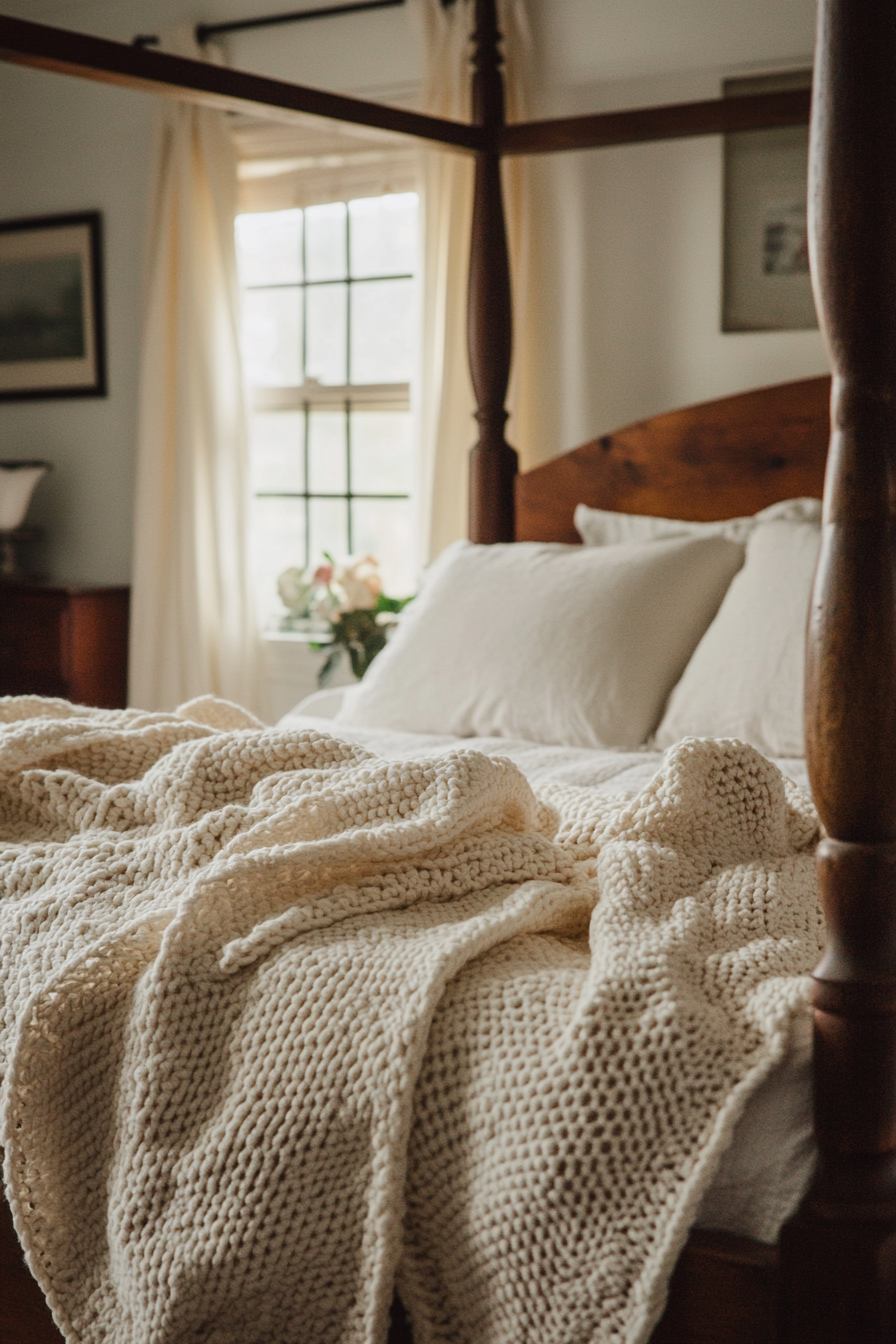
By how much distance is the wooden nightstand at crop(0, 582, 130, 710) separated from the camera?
405 centimetres

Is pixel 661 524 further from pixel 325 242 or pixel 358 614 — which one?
pixel 325 242

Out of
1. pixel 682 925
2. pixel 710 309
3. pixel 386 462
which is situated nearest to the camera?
pixel 682 925

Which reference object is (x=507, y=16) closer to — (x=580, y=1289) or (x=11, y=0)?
(x=11, y=0)

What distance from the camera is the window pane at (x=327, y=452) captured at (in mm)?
4078

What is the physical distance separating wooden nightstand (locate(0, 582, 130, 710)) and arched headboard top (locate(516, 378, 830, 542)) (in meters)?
1.60

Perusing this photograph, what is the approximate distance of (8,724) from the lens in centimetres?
155

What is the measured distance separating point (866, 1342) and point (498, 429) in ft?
7.58

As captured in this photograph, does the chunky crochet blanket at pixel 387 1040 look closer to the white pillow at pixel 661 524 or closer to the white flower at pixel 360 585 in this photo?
the white pillow at pixel 661 524

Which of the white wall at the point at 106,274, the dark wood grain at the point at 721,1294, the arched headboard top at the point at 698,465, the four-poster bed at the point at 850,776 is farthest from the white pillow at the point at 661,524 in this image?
the white wall at the point at 106,274

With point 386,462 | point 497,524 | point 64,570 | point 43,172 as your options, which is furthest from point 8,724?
point 43,172

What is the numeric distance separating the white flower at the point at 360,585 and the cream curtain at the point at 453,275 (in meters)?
0.24

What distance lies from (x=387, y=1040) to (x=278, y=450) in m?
3.34

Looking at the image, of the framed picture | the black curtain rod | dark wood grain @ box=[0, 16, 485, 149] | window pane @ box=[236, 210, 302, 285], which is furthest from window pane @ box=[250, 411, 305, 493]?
dark wood grain @ box=[0, 16, 485, 149]

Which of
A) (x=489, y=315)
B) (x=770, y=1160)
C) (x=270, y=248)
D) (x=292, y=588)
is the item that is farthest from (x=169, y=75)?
(x=270, y=248)
